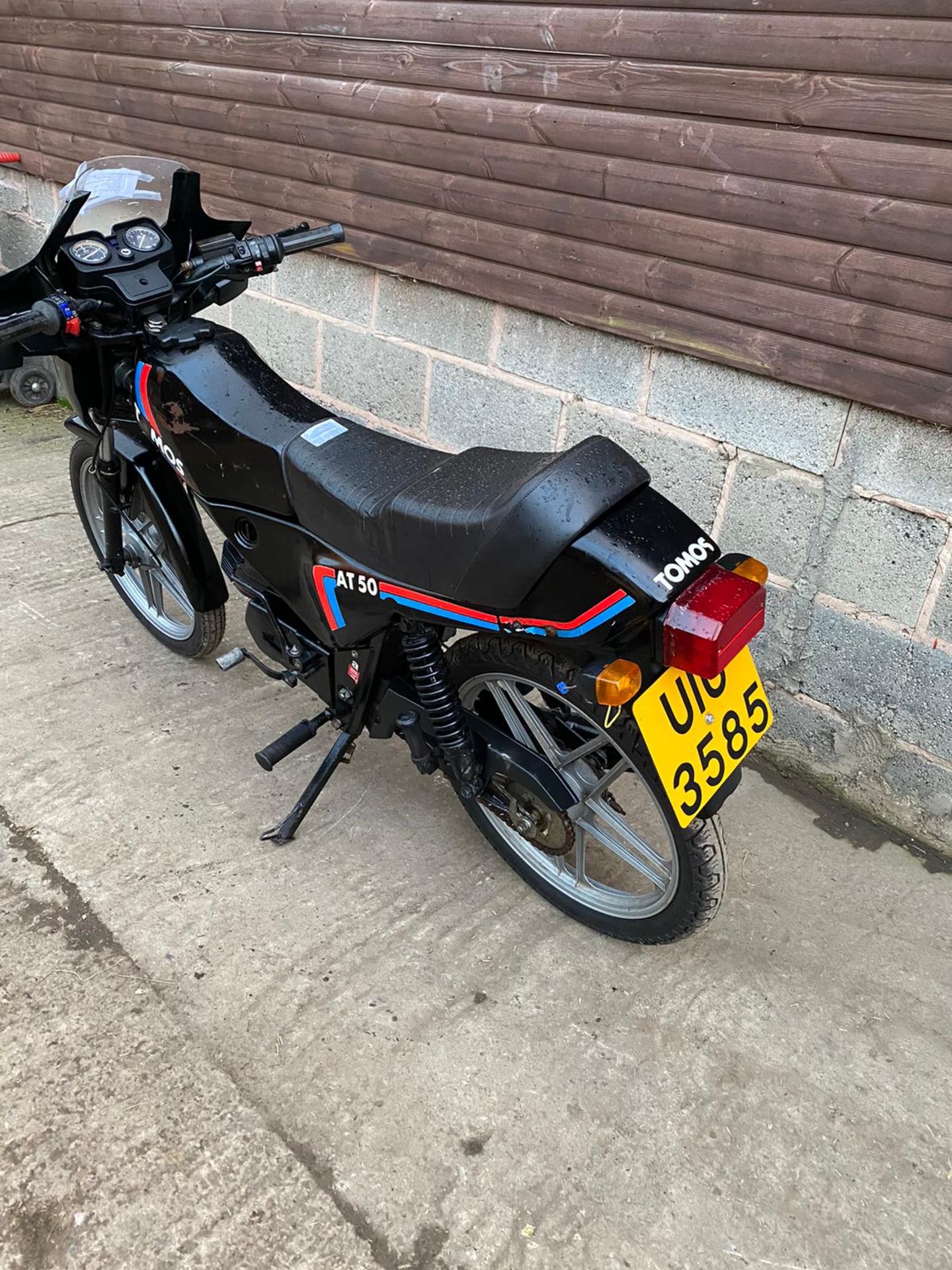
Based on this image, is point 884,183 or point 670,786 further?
point 884,183

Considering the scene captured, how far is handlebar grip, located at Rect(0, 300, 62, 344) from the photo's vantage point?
2.14 metres

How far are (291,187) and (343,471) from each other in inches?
92.4

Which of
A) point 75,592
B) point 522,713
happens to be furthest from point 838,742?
point 75,592

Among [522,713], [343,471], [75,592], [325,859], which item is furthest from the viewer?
[75,592]

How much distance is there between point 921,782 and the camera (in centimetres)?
265

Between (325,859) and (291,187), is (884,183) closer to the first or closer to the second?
(325,859)

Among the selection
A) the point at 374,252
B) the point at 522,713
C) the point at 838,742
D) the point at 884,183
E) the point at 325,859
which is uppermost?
the point at 884,183

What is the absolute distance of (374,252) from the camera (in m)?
3.54

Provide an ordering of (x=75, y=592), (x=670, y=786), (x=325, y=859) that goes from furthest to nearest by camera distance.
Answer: (x=75, y=592)
(x=325, y=859)
(x=670, y=786)

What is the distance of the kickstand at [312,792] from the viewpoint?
2459 mm

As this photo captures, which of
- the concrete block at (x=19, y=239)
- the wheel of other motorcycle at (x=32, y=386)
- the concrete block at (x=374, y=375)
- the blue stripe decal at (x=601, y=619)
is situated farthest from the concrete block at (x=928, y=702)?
the concrete block at (x=19, y=239)

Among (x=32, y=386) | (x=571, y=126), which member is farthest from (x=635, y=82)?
(x=32, y=386)

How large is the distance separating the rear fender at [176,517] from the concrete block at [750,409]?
146cm

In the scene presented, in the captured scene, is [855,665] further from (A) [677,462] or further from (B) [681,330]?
(B) [681,330]
